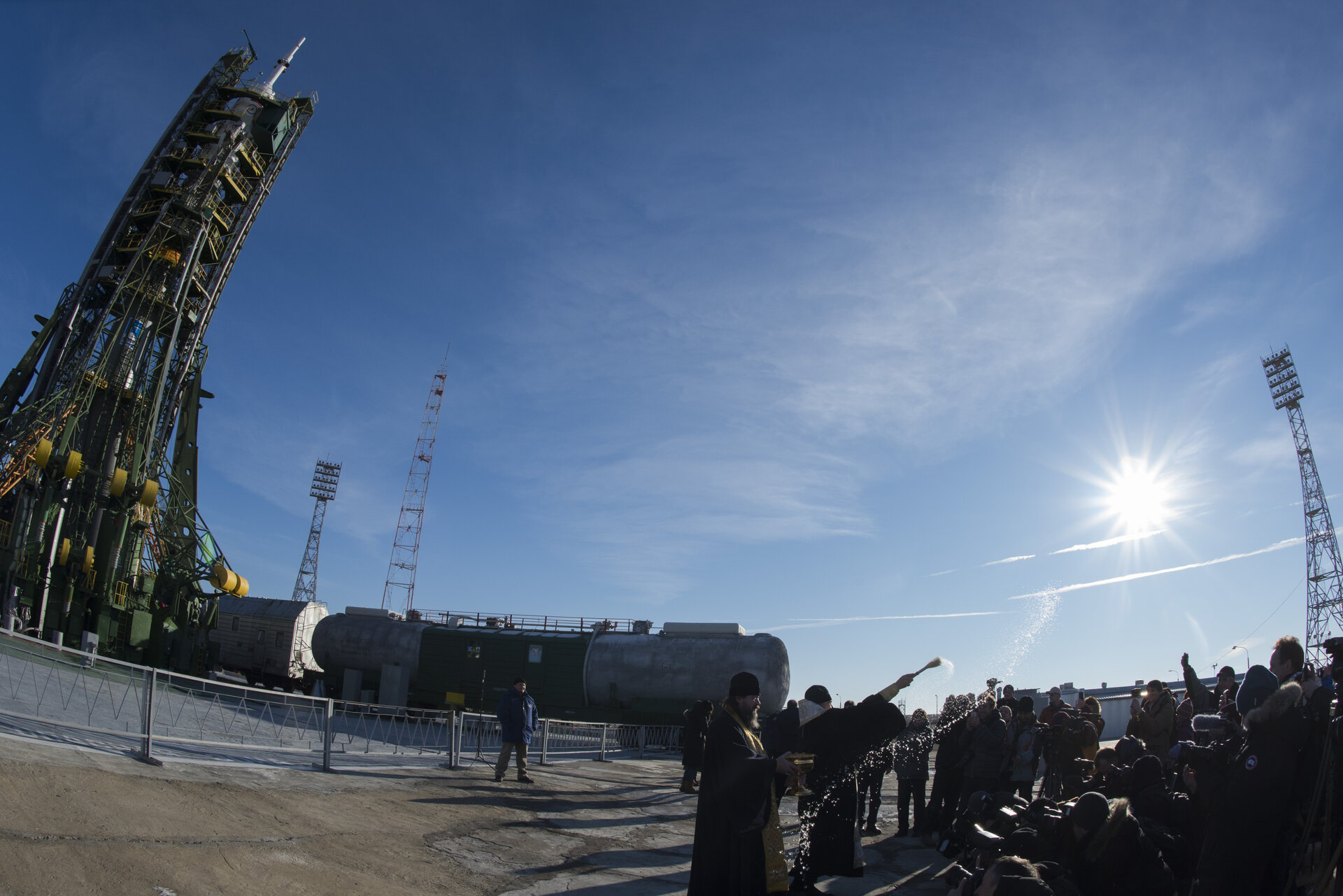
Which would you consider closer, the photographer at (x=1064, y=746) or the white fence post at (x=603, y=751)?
the photographer at (x=1064, y=746)

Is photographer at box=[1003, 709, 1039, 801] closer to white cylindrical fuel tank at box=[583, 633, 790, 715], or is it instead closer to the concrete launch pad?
the concrete launch pad

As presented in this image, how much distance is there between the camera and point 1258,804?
357 centimetres

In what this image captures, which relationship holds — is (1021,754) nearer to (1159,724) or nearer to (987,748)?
(987,748)

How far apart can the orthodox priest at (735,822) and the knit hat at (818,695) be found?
2.32m

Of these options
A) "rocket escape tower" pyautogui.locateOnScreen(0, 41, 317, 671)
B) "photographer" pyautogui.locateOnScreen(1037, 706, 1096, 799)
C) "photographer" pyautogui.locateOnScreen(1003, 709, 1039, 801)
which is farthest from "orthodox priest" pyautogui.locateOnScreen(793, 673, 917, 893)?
"rocket escape tower" pyautogui.locateOnScreen(0, 41, 317, 671)

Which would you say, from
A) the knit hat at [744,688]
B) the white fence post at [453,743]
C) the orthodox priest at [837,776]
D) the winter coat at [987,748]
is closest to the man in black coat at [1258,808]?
the orthodox priest at [837,776]

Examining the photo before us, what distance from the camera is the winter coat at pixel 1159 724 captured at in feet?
26.1

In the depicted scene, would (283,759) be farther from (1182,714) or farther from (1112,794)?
(1182,714)

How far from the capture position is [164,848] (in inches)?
184

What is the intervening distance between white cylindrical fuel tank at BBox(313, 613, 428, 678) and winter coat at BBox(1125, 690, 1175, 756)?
2803 centimetres

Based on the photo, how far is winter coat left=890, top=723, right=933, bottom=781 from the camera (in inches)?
388

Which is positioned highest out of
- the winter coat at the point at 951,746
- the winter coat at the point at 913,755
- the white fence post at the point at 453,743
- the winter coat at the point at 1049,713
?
the winter coat at the point at 1049,713

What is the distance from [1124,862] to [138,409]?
30984mm

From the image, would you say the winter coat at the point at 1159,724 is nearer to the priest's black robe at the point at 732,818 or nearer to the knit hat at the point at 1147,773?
the knit hat at the point at 1147,773
